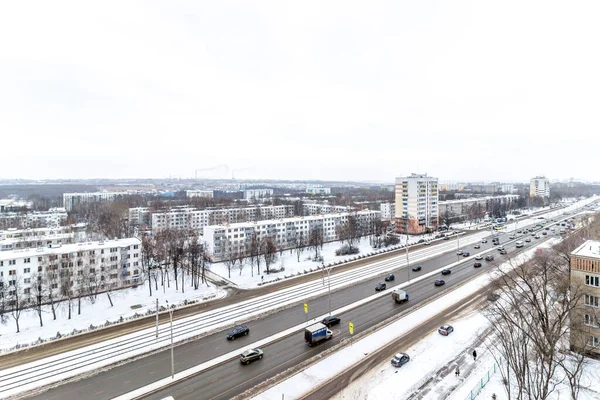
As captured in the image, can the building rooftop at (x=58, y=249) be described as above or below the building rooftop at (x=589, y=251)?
below

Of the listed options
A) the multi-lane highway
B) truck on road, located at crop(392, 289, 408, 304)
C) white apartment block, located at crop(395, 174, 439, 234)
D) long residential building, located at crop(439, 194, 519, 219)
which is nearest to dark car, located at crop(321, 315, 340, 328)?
the multi-lane highway

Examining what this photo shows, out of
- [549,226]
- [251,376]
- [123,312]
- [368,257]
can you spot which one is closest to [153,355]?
[251,376]

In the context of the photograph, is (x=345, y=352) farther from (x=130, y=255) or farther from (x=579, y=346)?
(x=130, y=255)

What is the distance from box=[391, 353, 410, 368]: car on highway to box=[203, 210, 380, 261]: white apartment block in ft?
142

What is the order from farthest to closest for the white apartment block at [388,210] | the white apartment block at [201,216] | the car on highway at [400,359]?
the white apartment block at [388,210], the white apartment block at [201,216], the car on highway at [400,359]

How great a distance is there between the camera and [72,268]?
44.2 meters

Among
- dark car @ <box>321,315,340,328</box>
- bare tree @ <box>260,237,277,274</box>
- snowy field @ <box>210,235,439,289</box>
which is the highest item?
bare tree @ <box>260,237,277,274</box>

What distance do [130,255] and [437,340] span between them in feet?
145

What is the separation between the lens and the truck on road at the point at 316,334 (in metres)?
27.5

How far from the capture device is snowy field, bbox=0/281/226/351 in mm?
31938

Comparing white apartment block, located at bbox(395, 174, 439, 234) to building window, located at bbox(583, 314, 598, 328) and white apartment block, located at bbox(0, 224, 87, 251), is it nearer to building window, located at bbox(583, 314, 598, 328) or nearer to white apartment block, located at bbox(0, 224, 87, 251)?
building window, located at bbox(583, 314, 598, 328)

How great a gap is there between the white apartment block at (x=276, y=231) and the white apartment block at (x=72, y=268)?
56.1ft

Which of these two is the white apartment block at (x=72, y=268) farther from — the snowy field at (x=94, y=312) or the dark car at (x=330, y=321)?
the dark car at (x=330, y=321)

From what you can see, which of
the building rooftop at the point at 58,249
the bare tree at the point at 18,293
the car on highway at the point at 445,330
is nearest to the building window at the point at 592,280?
the car on highway at the point at 445,330
